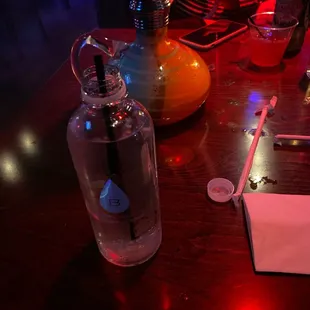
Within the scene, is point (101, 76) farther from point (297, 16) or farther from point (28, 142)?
point (297, 16)

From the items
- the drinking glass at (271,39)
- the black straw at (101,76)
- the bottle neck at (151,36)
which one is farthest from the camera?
the drinking glass at (271,39)

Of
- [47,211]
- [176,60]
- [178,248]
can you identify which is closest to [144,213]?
[178,248]

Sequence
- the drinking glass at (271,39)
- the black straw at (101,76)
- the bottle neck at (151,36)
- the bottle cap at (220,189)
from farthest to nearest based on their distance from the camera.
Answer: the drinking glass at (271,39) → the bottle neck at (151,36) → the bottle cap at (220,189) → the black straw at (101,76)

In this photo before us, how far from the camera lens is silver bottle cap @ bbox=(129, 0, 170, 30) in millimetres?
623

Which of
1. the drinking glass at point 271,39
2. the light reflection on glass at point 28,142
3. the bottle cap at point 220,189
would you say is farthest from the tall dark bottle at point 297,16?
the light reflection on glass at point 28,142

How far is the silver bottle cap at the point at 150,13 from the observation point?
623 millimetres

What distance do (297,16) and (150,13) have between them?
18.8 inches

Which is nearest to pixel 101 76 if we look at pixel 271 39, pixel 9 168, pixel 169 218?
pixel 169 218

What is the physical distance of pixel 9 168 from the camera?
0.66 m

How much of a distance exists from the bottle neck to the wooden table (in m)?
0.17

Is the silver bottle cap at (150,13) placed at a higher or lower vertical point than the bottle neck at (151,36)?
higher

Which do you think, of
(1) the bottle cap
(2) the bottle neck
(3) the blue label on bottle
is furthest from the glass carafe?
(3) the blue label on bottle

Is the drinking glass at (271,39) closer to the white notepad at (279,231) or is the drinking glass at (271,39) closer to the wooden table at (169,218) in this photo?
the wooden table at (169,218)

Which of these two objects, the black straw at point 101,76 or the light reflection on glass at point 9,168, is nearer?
the black straw at point 101,76
